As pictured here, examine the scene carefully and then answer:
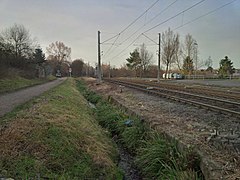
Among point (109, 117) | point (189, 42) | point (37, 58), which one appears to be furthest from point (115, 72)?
point (109, 117)

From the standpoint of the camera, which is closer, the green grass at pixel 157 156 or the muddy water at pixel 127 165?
the green grass at pixel 157 156

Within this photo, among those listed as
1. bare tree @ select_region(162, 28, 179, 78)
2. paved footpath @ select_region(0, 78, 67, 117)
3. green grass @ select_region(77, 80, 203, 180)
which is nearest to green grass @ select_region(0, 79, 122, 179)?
green grass @ select_region(77, 80, 203, 180)

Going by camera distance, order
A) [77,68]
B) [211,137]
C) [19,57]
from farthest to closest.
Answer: [77,68] → [19,57] → [211,137]

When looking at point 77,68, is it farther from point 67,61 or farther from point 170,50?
point 170,50

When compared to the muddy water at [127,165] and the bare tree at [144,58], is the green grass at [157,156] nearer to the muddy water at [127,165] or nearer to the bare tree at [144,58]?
the muddy water at [127,165]

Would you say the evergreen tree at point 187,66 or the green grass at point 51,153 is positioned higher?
the evergreen tree at point 187,66

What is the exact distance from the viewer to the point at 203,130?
8.62m

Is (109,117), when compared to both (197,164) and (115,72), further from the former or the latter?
(115,72)

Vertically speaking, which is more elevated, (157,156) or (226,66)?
(226,66)

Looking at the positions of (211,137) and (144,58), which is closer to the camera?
(211,137)

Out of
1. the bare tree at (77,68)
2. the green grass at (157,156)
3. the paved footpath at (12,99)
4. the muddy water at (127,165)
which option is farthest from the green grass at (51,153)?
the bare tree at (77,68)

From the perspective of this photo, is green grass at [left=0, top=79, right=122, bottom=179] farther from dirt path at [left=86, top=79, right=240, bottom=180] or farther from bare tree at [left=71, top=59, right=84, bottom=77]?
bare tree at [left=71, top=59, right=84, bottom=77]

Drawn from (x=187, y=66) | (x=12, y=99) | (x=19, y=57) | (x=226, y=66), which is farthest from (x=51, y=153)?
(x=226, y=66)

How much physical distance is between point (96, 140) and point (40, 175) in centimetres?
383
